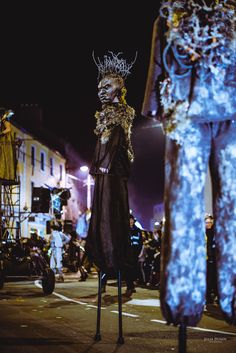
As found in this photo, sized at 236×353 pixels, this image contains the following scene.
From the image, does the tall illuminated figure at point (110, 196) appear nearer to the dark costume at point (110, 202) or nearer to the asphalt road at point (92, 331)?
the dark costume at point (110, 202)

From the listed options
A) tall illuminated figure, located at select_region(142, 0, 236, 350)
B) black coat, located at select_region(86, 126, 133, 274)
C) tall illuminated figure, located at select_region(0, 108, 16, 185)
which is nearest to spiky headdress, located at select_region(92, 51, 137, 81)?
black coat, located at select_region(86, 126, 133, 274)

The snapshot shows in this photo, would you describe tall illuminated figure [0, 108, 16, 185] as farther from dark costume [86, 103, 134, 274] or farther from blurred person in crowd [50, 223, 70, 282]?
blurred person in crowd [50, 223, 70, 282]

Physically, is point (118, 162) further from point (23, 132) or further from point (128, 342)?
point (23, 132)

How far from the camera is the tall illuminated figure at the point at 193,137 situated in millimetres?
3252

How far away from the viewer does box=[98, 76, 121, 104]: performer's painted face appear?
566cm

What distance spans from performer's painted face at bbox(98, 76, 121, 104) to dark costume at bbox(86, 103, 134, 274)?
0.91ft

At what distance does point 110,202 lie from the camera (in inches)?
210

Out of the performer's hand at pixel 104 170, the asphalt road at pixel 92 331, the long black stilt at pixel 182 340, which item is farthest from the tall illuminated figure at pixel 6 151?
the long black stilt at pixel 182 340

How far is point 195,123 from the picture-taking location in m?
3.40

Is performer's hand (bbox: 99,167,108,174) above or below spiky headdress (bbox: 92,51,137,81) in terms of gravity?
below

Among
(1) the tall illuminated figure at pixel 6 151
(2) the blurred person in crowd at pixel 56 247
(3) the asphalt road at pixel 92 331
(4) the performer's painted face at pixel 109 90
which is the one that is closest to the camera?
(3) the asphalt road at pixel 92 331

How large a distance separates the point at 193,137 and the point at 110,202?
213cm

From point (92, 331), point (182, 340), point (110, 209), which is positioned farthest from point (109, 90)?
point (182, 340)

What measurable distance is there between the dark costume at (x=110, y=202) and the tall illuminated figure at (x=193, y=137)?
178 centimetres
